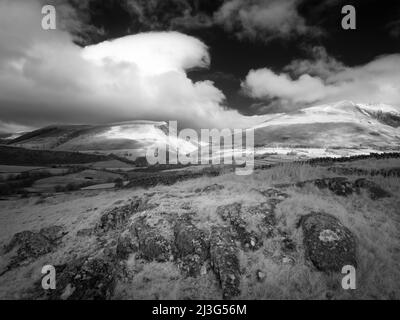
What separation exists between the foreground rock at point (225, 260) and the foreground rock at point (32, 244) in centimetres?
1083

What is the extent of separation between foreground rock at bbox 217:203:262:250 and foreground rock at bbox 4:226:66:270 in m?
11.2

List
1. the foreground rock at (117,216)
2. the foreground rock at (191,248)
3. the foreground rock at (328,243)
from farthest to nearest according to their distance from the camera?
the foreground rock at (117,216) < the foreground rock at (191,248) < the foreground rock at (328,243)

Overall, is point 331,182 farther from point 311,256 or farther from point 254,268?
point 254,268

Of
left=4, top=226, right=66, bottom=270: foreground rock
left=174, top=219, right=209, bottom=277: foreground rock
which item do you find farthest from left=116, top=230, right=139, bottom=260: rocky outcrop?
left=4, top=226, right=66, bottom=270: foreground rock

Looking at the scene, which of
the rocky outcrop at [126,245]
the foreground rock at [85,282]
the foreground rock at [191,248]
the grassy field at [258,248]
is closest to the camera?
the grassy field at [258,248]

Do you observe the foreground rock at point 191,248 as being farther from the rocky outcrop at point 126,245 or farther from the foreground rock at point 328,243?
the foreground rock at point 328,243

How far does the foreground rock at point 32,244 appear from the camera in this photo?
15.6m

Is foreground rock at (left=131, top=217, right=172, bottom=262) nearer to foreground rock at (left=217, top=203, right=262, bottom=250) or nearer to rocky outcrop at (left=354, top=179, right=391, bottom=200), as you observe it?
foreground rock at (left=217, top=203, right=262, bottom=250)

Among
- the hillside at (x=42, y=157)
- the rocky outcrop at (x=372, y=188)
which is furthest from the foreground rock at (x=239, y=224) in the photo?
the hillside at (x=42, y=157)

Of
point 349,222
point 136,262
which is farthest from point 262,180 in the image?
point 136,262

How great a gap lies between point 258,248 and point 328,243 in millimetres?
3233

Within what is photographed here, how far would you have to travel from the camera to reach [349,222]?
13508mm

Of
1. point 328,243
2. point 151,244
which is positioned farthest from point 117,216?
point 328,243

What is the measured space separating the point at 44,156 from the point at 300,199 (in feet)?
638
